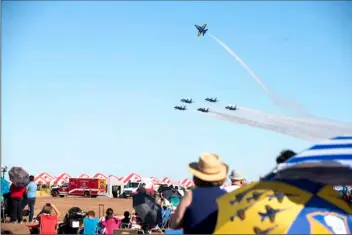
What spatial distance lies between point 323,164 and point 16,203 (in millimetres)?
11715

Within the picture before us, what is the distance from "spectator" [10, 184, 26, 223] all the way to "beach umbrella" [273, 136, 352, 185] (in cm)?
1113

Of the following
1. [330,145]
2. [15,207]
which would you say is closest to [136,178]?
[15,207]

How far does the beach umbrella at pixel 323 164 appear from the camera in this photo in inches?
183

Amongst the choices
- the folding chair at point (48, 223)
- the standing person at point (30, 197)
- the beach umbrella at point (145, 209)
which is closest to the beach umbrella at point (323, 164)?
the beach umbrella at point (145, 209)

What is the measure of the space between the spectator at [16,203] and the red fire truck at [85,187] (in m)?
41.1

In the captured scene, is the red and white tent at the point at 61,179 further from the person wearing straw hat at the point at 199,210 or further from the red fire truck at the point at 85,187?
the person wearing straw hat at the point at 199,210

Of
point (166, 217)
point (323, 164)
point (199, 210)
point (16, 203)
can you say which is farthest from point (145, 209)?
point (16, 203)

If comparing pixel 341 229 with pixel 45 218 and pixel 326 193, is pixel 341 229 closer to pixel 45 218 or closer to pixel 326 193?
pixel 326 193

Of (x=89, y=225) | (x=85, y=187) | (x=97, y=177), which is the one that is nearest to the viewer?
(x=89, y=225)

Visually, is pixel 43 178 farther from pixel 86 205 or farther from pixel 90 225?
pixel 90 225

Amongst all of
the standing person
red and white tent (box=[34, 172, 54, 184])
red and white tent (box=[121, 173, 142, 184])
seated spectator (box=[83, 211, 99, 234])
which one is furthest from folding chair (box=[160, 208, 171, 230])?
red and white tent (box=[34, 172, 54, 184])

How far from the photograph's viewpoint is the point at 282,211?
432 centimetres

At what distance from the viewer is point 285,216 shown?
169 inches

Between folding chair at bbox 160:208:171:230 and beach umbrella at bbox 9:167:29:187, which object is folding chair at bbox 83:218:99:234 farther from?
beach umbrella at bbox 9:167:29:187
